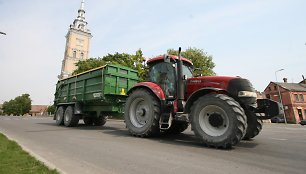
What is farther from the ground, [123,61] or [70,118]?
[123,61]

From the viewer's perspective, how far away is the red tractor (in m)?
5.71

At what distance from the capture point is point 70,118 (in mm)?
11781

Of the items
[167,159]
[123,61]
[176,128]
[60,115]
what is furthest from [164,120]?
[123,61]

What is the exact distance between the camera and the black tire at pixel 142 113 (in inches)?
291

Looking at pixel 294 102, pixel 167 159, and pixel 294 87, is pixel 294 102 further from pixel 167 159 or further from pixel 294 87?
pixel 167 159

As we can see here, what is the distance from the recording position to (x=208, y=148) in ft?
19.3

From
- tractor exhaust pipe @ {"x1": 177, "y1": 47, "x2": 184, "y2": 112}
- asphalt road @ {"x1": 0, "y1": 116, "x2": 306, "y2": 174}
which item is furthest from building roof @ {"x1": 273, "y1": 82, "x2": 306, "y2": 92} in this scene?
asphalt road @ {"x1": 0, "y1": 116, "x2": 306, "y2": 174}

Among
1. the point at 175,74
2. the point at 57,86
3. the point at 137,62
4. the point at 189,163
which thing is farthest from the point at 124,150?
the point at 137,62

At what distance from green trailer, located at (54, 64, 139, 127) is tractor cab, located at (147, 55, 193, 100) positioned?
8.05 ft

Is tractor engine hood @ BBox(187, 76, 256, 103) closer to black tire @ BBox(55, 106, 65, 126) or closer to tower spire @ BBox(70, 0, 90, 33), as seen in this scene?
black tire @ BBox(55, 106, 65, 126)

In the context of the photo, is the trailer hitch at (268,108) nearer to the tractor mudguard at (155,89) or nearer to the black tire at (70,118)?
the tractor mudguard at (155,89)

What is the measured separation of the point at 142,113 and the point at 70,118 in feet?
18.0

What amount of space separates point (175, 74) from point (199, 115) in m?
1.82

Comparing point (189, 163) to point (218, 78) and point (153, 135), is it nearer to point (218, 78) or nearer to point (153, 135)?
point (218, 78)
